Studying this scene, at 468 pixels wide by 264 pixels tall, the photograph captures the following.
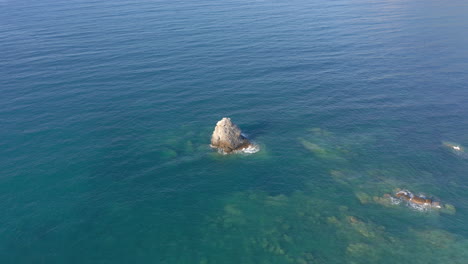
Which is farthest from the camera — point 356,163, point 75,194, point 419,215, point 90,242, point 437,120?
point 437,120

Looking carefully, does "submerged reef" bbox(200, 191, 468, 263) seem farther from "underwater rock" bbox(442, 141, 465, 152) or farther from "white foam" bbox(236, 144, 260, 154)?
"underwater rock" bbox(442, 141, 465, 152)

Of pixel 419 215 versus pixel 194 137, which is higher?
pixel 194 137

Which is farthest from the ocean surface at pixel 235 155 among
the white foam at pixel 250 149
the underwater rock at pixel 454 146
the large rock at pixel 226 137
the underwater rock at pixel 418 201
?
the large rock at pixel 226 137

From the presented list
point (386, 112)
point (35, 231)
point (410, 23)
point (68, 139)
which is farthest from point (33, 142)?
point (410, 23)

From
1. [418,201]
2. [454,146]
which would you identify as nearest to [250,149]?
[418,201]

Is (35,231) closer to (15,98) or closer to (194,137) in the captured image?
(194,137)

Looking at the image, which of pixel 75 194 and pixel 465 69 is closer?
pixel 75 194

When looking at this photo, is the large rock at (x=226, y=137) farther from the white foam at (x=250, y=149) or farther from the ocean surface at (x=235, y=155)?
the ocean surface at (x=235, y=155)
